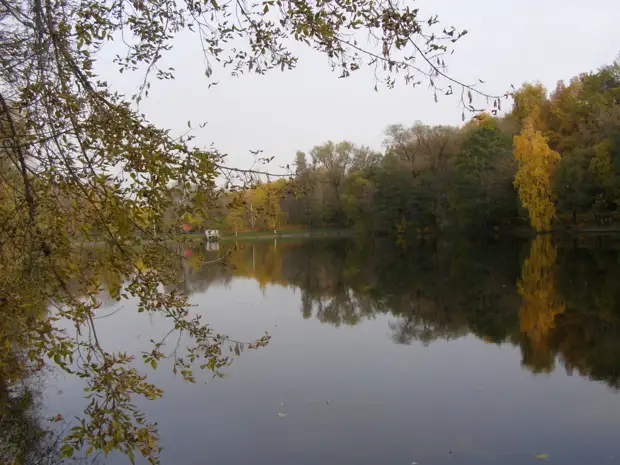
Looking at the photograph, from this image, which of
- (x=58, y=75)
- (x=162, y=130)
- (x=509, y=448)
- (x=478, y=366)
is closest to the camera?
(x=162, y=130)

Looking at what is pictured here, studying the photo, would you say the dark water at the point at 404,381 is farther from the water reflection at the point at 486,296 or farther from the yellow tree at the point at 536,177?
the yellow tree at the point at 536,177

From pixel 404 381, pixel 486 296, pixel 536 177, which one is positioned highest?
pixel 536 177

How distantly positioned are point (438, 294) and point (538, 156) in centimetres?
2911

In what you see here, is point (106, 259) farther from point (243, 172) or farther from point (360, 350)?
point (360, 350)

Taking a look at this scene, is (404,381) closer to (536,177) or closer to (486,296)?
(486,296)

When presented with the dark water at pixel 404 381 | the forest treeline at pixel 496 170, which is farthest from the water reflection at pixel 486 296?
the forest treeline at pixel 496 170

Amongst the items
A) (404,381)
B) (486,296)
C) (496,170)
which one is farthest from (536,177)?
(404,381)

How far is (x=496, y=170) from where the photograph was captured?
48406 mm

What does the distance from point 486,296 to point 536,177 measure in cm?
2849

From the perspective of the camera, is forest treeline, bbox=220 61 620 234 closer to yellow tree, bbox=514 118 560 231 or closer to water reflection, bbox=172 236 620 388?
yellow tree, bbox=514 118 560 231

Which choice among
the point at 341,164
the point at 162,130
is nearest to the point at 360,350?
the point at 162,130

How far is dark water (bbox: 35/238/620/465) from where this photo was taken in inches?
258

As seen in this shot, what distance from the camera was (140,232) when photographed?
3.93 metres

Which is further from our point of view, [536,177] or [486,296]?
[536,177]
